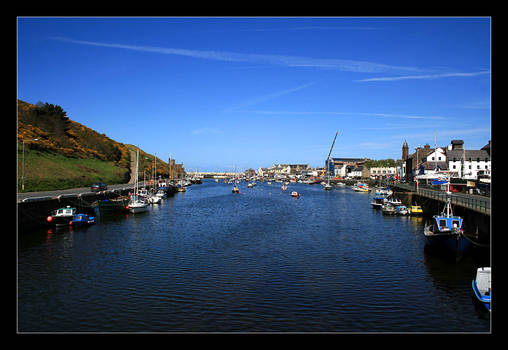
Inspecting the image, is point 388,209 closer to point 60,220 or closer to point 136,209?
point 136,209

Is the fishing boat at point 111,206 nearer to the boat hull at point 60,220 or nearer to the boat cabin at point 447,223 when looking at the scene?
the boat hull at point 60,220

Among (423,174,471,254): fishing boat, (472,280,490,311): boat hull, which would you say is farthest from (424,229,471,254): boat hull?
(472,280,490,311): boat hull

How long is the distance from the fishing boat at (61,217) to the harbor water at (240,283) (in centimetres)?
129

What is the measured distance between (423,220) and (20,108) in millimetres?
107976

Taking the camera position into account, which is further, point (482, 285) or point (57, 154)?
point (57, 154)

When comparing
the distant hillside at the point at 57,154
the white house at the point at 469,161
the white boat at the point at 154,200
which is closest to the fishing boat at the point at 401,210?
the white house at the point at 469,161

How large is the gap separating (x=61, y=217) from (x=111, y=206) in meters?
15.9

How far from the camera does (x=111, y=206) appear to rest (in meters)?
62.2

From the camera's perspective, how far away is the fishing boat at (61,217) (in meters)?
46.3

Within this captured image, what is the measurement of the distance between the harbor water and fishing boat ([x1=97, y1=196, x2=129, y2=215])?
14.4 metres

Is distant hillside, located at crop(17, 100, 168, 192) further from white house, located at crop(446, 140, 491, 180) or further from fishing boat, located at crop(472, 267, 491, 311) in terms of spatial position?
white house, located at crop(446, 140, 491, 180)

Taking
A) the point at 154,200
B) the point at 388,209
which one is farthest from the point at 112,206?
the point at 388,209

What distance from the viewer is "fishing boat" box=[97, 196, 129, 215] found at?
60969mm

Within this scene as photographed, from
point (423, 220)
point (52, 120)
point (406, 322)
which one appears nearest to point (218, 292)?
point (406, 322)
